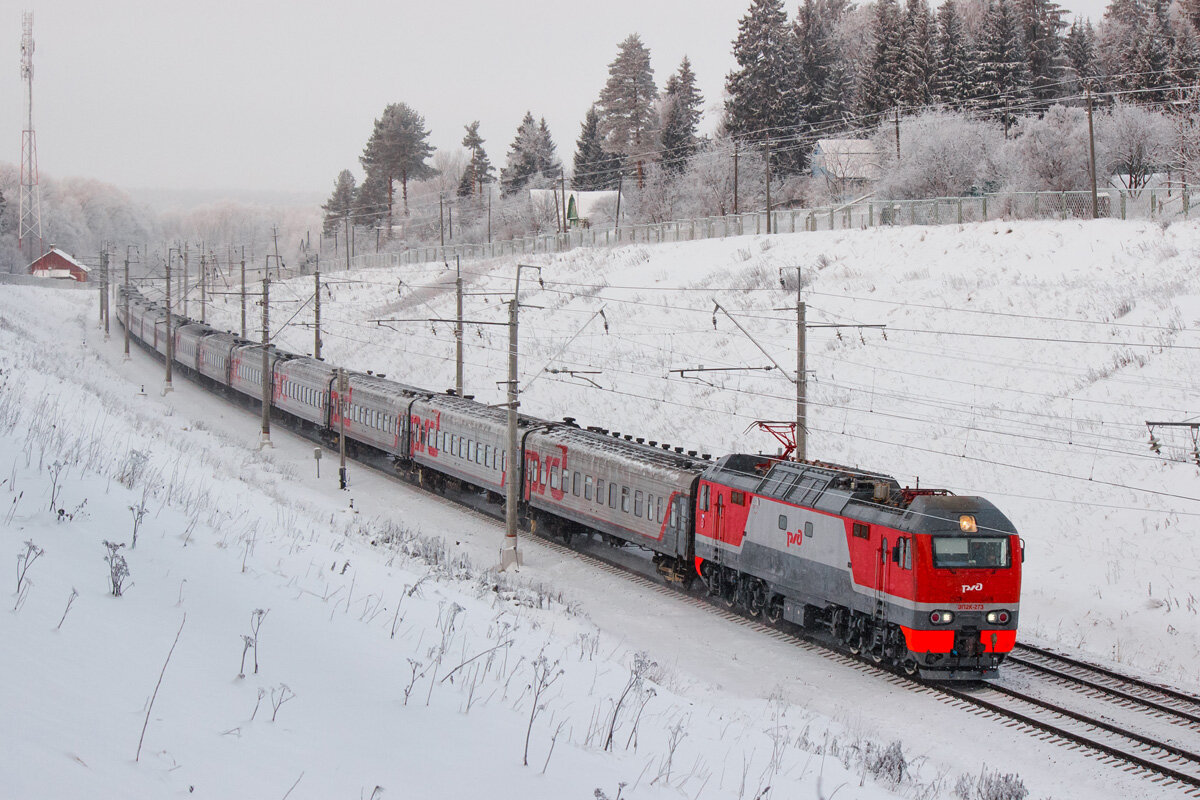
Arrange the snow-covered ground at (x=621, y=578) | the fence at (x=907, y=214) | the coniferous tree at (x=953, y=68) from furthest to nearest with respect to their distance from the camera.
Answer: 1. the coniferous tree at (x=953, y=68)
2. the fence at (x=907, y=214)
3. the snow-covered ground at (x=621, y=578)

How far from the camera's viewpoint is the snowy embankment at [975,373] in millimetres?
22172

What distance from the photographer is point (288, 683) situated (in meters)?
7.34

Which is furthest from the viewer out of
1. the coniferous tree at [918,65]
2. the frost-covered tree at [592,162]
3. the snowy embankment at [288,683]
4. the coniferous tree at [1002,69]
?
the frost-covered tree at [592,162]

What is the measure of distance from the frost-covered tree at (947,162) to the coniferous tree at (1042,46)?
18891 millimetres

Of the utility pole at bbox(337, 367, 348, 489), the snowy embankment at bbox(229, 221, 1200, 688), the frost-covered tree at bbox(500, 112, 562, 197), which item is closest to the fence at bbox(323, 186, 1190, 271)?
the snowy embankment at bbox(229, 221, 1200, 688)

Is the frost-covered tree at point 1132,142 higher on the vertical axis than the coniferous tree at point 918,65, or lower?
lower

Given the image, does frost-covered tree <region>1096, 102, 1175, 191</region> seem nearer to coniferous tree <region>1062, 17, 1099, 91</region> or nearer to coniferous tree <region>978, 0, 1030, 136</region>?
coniferous tree <region>978, 0, 1030, 136</region>

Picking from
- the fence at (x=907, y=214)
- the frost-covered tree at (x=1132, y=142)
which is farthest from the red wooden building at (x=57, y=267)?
the frost-covered tree at (x=1132, y=142)

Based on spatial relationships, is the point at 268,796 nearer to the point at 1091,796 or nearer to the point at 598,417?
the point at 1091,796

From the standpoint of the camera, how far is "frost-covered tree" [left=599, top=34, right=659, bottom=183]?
97188 mm

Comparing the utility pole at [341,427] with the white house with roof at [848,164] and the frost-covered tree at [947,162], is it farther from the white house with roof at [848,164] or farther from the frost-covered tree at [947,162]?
the white house with roof at [848,164]

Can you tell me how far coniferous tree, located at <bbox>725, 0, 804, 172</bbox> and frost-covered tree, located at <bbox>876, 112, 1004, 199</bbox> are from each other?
705 inches

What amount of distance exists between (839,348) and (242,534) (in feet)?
99.3

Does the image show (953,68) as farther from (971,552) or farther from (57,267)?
(57,267)
